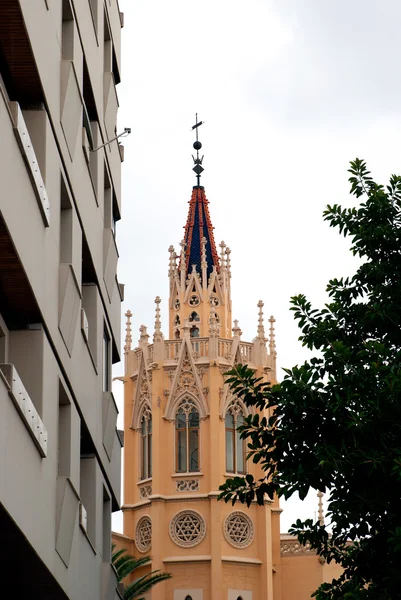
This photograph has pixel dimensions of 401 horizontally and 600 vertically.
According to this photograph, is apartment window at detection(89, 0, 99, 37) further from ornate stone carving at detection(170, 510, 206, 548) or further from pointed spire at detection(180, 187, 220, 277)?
pointed spire at detection(180, 187, 220, 277)

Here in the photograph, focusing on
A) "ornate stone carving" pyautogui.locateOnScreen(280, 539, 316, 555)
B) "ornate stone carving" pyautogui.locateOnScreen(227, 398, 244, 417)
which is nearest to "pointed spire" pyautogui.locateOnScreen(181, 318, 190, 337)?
"ornate stone carving" pyautogui.locateOnScreen(227, 398, 244, 417)

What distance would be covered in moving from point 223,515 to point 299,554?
4.18 meters

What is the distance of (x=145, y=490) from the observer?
193 feet

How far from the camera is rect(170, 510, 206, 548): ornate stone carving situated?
5688 cm

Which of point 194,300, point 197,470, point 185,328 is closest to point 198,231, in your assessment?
point 194,300

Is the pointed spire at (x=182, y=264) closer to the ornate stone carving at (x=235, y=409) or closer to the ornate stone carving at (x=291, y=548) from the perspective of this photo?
the ornate stone carving at (x=235, y=409)

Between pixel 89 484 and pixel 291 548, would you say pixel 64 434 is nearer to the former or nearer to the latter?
pixel 89 484

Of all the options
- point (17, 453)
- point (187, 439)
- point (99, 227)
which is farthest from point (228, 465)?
point (17, 453)

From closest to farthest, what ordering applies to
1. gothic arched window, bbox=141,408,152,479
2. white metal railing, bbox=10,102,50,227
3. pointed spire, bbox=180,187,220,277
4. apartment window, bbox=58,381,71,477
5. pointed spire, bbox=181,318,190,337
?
white metal railing, bbox=10,102,50,227, apartment window, bbox=58,381,71,477, pointed spire, bbox=181,318,190,337, gothic arched window, bbox=141,408,152,479, pointed spire, bbox=180,187,220,277

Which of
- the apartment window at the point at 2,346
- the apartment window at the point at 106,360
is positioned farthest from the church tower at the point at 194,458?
the apartment window at the point at 2,346

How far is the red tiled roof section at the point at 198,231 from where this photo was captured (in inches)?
2450

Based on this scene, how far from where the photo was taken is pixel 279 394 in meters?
17.9

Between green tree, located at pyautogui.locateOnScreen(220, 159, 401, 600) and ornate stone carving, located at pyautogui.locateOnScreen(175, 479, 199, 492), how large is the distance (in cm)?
3819

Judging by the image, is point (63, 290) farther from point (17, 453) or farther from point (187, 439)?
point (187, 439)
